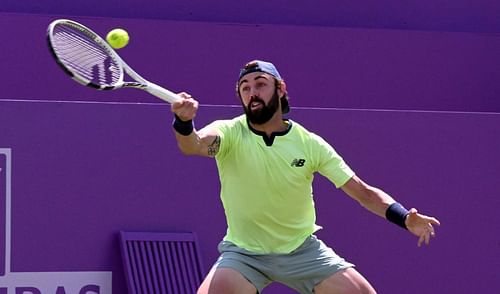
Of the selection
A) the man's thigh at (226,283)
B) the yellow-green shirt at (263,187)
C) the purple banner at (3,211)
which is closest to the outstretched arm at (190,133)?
the yellow-green shirt at (263,187)

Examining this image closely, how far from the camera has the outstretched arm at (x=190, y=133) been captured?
534cm

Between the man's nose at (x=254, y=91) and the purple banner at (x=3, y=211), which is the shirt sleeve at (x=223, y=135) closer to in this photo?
the man's nose at (x=254, y=91)

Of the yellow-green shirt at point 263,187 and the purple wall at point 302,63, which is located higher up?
the purple wall at point 302,63

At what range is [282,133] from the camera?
613 cm

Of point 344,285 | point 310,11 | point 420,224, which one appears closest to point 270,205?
point 344,285

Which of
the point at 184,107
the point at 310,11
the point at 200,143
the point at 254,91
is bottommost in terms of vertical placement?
the point at 200,143

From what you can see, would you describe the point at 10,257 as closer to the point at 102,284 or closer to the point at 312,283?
the point at 102,284

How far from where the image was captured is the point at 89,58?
572cm

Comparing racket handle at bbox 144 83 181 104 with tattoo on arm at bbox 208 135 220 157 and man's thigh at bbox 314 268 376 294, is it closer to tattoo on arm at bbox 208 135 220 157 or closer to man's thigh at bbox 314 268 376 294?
tattoo on arm at bbox 208 135 220 157

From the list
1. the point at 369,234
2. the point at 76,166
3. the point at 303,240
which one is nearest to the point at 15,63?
the point at 76,166

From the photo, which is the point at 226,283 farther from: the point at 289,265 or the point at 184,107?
the point at 184,107

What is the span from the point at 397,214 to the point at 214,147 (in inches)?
35.9

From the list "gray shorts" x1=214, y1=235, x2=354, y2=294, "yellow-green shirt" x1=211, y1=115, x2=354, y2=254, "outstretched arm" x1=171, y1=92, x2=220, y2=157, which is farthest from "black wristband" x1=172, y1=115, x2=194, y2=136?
"gray shorts" x1=214, y1=235, x2=354, y2=294

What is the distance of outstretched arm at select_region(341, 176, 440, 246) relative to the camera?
5898mm
